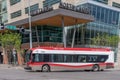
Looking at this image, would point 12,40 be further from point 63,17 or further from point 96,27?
point 96,27

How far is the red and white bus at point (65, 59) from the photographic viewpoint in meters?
33.0

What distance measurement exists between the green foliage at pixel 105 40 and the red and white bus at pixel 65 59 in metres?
15.5

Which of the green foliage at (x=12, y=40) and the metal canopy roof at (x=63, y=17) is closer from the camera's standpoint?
the metal canopy roof at (x=63, y=17)

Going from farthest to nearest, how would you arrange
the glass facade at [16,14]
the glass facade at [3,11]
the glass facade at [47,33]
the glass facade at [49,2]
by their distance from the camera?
the glass facade at [3,11] → the glass facade at [16,14] → the glass facade at [49,2] → the glass facade at [47,33]

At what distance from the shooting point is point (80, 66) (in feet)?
112

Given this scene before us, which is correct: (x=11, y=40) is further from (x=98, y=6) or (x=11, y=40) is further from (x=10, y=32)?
(x=98, y=6)

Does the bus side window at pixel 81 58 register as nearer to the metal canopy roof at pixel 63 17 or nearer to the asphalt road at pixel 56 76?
the asphalt road at pixel 56 76

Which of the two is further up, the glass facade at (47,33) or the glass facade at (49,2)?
the glass facade at (49,2)

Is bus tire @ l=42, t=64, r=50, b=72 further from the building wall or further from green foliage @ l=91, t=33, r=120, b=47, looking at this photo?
the building wall

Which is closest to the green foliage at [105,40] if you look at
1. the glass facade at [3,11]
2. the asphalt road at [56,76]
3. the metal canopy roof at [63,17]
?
the metal canopy roof at [63,17]

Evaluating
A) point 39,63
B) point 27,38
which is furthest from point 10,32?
point 39,63

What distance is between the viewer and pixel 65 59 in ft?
111

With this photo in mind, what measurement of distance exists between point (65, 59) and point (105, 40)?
20.4 meters

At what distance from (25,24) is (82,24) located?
10140 mm
